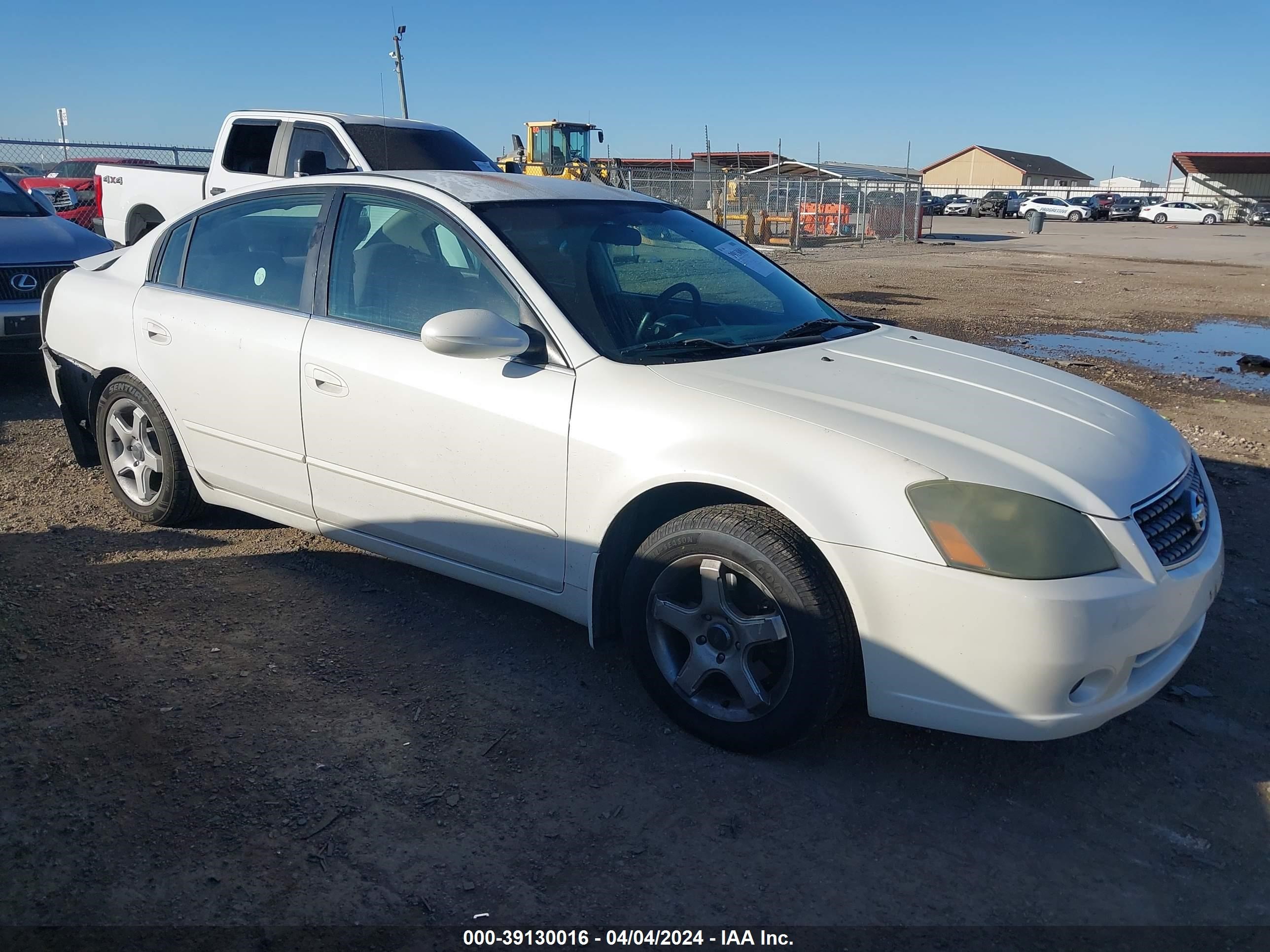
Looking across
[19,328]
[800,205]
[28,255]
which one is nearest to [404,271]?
[19,328]

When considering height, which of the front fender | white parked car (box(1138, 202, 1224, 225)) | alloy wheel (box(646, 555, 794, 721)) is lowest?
alloy wheel (box(646, 555, 794, 721))

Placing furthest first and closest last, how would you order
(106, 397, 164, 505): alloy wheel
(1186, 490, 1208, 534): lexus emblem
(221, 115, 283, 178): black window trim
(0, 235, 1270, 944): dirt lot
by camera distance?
(221, 115, 283, 178): black window trim
(106, 397, 164, 505): alloy wheel
(1186, 490, 1208, 534): lexus emblem
(0, 235, 1270, 944): dirt lot

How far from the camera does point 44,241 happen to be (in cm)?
779

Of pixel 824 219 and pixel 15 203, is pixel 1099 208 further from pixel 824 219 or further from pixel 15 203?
pixel 15 203

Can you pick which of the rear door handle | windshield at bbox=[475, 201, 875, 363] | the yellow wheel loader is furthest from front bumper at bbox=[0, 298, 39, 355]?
the yellow wheel loader

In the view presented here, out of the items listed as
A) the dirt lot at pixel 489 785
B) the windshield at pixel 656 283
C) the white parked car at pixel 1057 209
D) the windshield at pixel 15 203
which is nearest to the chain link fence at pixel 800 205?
the windshield at pixel 15 203

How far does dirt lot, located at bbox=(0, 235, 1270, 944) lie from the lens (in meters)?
2.47

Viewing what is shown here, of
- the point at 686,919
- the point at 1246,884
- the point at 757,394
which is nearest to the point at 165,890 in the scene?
the point at 686,919

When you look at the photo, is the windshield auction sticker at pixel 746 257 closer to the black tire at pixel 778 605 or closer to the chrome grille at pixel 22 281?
the black tire at pixel 778 605

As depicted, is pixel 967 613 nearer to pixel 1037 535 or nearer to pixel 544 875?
pixel 1037 535

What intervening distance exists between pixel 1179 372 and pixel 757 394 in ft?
25.9

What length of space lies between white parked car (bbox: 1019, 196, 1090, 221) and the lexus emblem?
59661mm

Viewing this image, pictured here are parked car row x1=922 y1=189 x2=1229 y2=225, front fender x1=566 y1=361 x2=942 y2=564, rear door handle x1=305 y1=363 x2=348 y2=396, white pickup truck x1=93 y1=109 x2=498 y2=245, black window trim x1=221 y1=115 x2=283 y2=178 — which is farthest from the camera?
parked car row x1=922 y1=189 x2=1229 y2=225

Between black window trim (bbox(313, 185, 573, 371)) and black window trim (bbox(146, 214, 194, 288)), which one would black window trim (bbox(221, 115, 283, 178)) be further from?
black window trim (bbox(313, 185, 573, 371))
